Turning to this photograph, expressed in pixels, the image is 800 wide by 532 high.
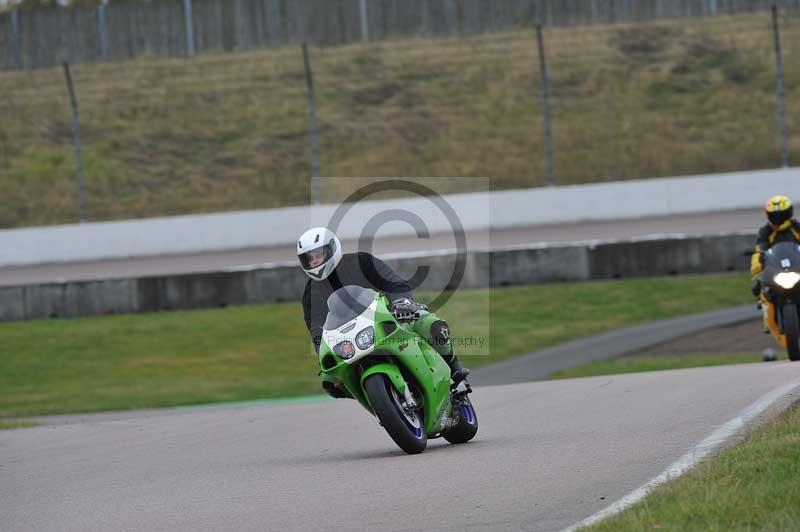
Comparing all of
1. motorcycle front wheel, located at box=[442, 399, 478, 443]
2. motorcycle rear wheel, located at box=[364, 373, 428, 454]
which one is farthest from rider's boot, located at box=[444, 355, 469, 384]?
motorcycle rear wheel, located at box=[364, 373, 428, 454]

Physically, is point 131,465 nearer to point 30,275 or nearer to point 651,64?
point 30,275

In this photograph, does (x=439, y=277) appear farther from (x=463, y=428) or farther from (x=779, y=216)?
(x=463, y=428)

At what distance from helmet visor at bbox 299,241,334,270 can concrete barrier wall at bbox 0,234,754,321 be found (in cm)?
1232

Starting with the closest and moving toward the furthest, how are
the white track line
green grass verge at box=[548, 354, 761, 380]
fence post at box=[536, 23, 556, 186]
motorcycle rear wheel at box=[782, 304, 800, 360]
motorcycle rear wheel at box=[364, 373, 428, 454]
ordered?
the white track line → motorcycle rear wheel at box=[364, 373, 428, 454] → motorcycle rear wheel at box=[782, 304, 800, 360] → green grass verge at box=[548, 354, 761, 380] → fence post at box=[536, 23, 556, 186]

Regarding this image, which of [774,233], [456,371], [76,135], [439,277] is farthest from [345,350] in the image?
[76,135]

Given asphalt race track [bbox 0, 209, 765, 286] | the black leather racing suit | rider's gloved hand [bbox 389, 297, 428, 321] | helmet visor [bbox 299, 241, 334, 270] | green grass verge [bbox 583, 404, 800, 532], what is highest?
helmet visor [bbox 299, 241, 334, 270]

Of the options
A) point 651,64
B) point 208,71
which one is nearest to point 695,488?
point 208,71

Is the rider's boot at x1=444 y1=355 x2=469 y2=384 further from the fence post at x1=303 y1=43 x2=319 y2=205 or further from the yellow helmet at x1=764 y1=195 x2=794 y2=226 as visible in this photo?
the fence post at x1=303 y1=43 x2=319 y2=205

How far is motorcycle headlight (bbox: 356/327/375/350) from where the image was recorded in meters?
7.91

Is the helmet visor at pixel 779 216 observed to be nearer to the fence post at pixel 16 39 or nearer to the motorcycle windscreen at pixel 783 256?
the motorcycle windscreen at pixel 783 256

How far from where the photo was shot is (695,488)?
5684 mm

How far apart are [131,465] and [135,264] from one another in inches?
684

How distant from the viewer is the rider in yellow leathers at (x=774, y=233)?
44.6ft

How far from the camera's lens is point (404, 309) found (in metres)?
8.11
